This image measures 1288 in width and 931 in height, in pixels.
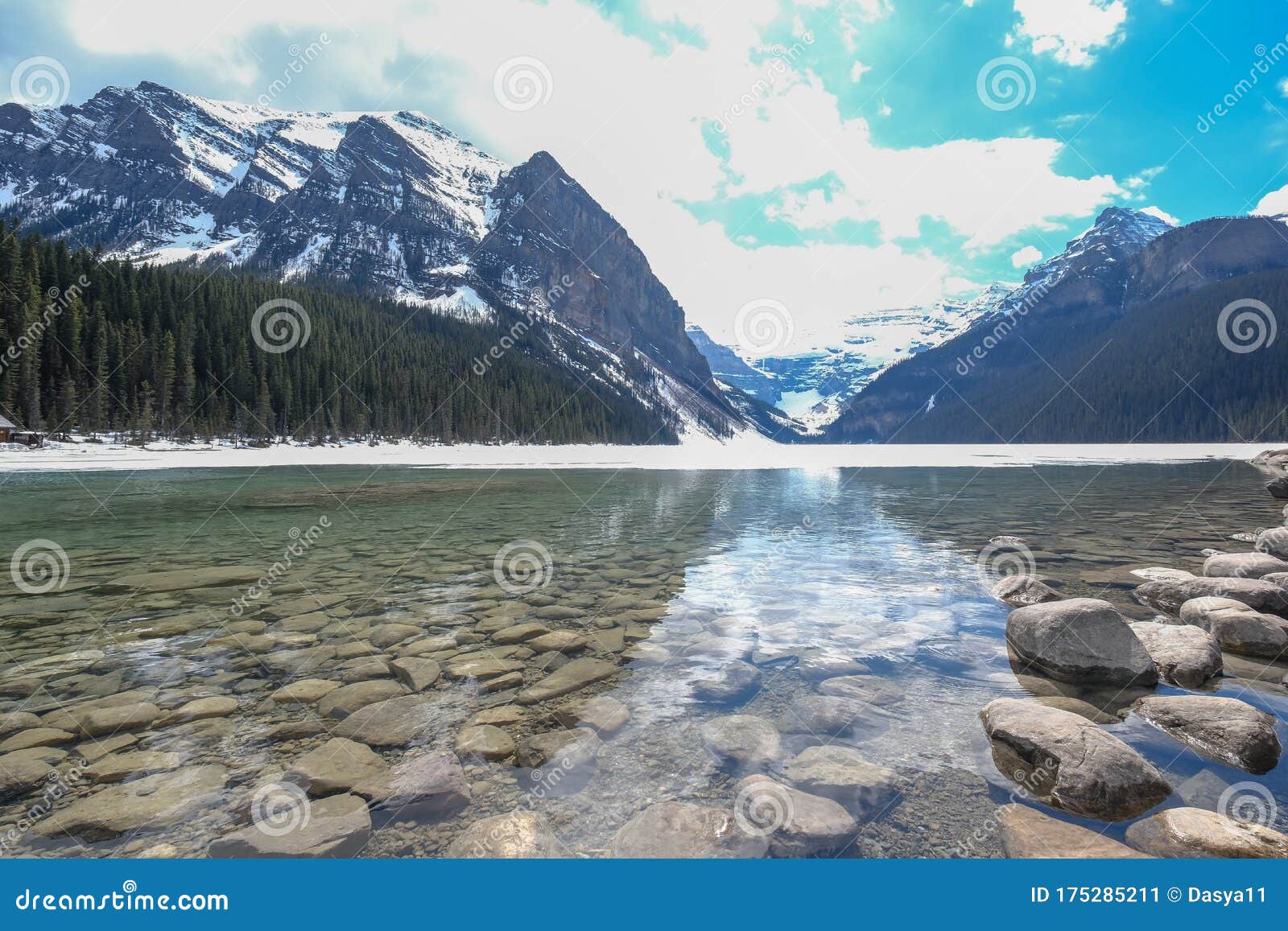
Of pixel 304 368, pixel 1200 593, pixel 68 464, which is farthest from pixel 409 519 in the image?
pixel 304 368

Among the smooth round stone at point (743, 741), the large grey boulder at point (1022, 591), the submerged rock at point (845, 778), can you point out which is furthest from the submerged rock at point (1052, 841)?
the large grey boulder at point (1022, 591)

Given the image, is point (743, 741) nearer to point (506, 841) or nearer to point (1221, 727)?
point (506, 841)

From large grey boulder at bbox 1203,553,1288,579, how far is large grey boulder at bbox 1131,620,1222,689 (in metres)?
4.39

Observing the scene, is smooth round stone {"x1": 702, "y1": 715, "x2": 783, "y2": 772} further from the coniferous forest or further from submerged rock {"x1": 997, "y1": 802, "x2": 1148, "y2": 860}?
the coniferous forest

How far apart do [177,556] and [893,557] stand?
19.2 meters

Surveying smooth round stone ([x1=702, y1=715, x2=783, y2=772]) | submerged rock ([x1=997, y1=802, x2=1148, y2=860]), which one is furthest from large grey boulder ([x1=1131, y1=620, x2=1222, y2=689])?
smooth round stone ([x1=702, y1=715, x2=783, y2=772])

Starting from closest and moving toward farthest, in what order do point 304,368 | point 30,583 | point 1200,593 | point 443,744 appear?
point 443,744
point 1200,593
point 30,583
point 304,368

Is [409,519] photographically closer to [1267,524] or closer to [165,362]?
[1267,524]

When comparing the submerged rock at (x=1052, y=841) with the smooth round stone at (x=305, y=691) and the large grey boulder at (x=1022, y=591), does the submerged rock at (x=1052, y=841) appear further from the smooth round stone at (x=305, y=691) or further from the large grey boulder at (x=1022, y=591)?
the smooth round stone at (x=305, y=691)

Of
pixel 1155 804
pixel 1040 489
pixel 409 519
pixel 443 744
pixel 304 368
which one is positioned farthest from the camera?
pixel 304 368

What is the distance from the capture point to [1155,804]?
4.73 metres

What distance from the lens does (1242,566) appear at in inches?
432

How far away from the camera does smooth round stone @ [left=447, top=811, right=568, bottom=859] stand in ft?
13.4

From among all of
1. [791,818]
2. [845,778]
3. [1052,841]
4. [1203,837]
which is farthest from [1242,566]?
[791,818]
